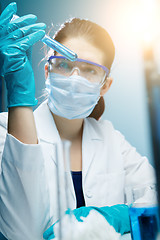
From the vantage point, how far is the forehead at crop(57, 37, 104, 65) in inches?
49.0

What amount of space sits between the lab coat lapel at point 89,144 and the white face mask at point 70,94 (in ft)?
0.56

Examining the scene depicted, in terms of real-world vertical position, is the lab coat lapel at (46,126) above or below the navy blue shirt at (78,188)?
above

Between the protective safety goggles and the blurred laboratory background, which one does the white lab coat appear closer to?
the protective safety goggles

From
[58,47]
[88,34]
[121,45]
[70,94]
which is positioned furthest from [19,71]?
[121,45]

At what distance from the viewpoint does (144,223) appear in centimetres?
47

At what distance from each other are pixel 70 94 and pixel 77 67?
139 millimetres

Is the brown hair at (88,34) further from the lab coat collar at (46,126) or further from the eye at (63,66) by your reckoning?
the lab coat collar at (46,126)

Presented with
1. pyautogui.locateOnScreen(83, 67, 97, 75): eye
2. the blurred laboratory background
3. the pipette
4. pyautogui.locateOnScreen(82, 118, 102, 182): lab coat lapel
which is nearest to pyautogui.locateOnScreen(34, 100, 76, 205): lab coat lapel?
pyautogui.locateOnScreen(82, 118, 102, 182): lab coat lapel

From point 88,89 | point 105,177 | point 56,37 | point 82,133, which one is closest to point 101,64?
point 88,89

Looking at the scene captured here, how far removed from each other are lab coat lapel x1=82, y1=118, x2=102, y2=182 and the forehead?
38 cm

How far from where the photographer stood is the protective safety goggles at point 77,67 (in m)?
1.22

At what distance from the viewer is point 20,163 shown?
834 mm

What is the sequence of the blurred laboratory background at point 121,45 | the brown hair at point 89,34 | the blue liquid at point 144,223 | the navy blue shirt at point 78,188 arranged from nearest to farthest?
the blue liquid at point 144,223 → the navy blue shirt at point 78,188 → the brown hair at point 89,34 → the blurred laboratory background at point 121,45

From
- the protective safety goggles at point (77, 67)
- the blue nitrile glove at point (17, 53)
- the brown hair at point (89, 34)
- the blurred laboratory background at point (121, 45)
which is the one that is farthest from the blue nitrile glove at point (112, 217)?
the blurred laboratory background at point (121, 45)
